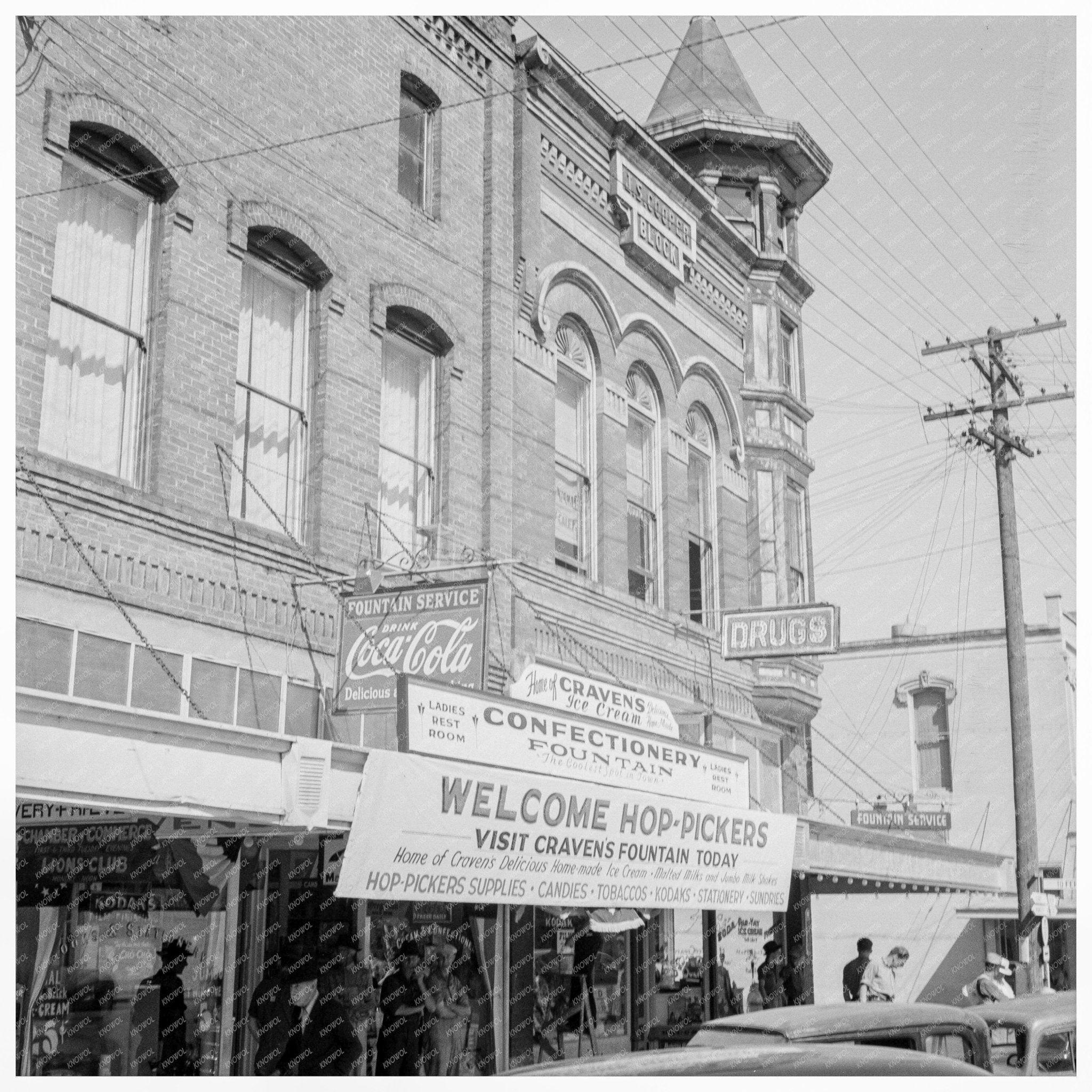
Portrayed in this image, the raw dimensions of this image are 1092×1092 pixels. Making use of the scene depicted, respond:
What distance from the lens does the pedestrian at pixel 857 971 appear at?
14633 millimetres

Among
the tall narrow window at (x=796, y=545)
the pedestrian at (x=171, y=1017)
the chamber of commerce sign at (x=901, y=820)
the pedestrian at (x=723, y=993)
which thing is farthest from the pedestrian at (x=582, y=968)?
the chamber of commerce sign at (x=901, y=820)

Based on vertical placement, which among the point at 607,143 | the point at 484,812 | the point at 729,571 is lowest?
the point at 484,812

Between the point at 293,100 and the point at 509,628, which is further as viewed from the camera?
the point at 509,628

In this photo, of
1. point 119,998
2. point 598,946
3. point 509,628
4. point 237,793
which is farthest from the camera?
point 598,946

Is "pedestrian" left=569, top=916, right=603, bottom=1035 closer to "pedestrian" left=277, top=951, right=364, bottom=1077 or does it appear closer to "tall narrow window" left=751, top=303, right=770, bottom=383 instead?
"pedestrian" left=277, top=951, right=364, bottom=1077

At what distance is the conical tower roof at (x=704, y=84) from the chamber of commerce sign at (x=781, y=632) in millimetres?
10232

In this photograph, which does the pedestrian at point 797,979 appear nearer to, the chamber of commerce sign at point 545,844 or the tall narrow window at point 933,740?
the chamber of commerce sign at point 545,844

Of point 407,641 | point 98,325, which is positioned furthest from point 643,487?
point 98,325

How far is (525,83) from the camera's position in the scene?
17688mm

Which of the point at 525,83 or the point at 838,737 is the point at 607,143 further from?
the point at 838,737

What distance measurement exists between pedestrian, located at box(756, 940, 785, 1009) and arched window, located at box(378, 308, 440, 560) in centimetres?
741

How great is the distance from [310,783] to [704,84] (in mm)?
→ 19060

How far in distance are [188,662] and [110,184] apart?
4057 mm
